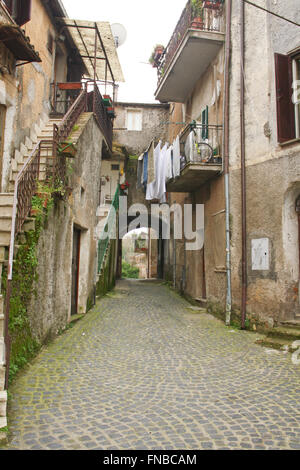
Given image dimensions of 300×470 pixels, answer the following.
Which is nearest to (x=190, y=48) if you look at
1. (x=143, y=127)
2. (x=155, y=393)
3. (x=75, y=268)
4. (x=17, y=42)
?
(x=17, y=42)

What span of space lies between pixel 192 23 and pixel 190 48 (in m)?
0.62

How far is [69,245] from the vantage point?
789 cm

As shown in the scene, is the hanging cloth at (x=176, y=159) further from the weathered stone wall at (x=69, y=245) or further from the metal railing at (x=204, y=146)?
the weathered stone wall at (x=69, y=245)

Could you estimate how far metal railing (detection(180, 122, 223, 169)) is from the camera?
9586 mm

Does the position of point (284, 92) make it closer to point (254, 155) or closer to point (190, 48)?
point (254, 155)

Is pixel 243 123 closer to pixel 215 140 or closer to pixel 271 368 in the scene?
pixel 215 140

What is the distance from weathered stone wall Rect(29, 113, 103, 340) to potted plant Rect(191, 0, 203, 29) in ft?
12.9

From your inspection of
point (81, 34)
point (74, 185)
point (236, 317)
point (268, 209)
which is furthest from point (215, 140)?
point (81, 34)

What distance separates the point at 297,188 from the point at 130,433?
610 centimetres

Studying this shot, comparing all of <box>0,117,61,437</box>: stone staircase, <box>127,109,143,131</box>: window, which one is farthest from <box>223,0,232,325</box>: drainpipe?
<box>127,109,143,131</box>: window

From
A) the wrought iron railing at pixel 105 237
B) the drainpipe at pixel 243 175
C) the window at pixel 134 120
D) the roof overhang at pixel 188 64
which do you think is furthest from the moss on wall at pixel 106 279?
the window at pixel 134 120

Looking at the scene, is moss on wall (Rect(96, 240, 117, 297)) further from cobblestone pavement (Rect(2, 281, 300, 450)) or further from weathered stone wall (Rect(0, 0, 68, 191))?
weathered stone wall (Rect(0, 0, 68, 191))

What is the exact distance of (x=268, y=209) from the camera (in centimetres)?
798
